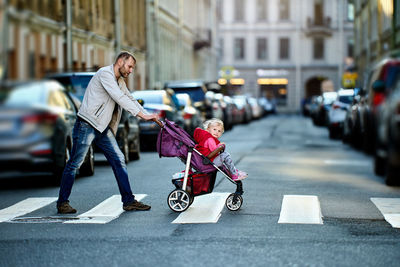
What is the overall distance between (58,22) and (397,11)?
0.60 meters

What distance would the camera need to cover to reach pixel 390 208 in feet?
37.3

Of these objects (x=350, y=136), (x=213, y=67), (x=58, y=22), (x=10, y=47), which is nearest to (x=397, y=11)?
(x=350, y=136)

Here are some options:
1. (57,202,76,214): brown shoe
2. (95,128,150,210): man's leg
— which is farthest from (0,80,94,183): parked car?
(57,202,76,214): brown shoe

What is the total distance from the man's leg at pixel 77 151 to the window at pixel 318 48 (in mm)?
88122

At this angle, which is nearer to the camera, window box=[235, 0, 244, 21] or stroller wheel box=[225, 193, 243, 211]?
stroller wheel box=[225, 193, 243, 211]

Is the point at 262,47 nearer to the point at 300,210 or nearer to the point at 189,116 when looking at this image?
the point at 189,116

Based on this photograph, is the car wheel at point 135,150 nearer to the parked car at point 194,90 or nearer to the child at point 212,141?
the child at point 212,141

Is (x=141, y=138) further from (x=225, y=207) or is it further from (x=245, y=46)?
(x=245, y=46)

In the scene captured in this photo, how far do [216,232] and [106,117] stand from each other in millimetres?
4932

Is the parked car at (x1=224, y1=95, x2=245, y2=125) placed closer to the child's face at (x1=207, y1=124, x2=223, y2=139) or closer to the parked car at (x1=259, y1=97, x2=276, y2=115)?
the parked car at (x1=259, y1=97, x2=276, y2=115)

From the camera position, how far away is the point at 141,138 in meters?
24.4

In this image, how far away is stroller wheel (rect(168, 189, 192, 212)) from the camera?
10539 millimetres

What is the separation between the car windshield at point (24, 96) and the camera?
116 cm

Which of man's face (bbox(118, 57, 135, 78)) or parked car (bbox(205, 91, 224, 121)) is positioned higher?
man's face (bbox(118, 57, 135, 78))
